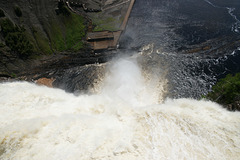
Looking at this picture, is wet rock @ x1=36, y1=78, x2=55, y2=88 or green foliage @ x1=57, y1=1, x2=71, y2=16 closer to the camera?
wet rock @ x1=36, y1=78, x2=55, y2=88

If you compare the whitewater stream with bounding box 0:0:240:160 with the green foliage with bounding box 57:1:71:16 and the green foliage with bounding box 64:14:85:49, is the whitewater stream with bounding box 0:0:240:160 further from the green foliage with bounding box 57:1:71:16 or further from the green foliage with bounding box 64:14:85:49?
the green foliage with bounding box 57:1:71:16

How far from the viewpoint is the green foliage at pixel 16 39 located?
39812 mm

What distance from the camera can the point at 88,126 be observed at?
20.0 metres

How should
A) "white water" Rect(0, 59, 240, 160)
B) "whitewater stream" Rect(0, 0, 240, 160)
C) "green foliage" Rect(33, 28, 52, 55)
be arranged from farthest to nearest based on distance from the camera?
"green foliage" Rect(33, 28, 52, 55) → "whitewater stream" Rect(0, 0, 240, 160) → "white water" Rect(0, 59, 240, 160)

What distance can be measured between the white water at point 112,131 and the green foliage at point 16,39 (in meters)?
18.5

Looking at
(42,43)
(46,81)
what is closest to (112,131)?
(46,81)

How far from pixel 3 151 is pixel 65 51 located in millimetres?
34760

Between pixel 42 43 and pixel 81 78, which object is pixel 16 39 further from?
pixel 81 78

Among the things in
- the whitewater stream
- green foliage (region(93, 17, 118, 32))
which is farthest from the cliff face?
the whitewater stream

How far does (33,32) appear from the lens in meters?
44.5

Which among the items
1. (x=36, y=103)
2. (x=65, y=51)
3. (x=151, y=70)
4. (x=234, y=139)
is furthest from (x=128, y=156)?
(x=65, y=51)

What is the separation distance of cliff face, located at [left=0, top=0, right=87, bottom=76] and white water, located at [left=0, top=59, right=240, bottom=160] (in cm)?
1780

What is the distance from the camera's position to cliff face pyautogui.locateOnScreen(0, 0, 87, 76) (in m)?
39.8

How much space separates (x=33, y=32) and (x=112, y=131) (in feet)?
135
